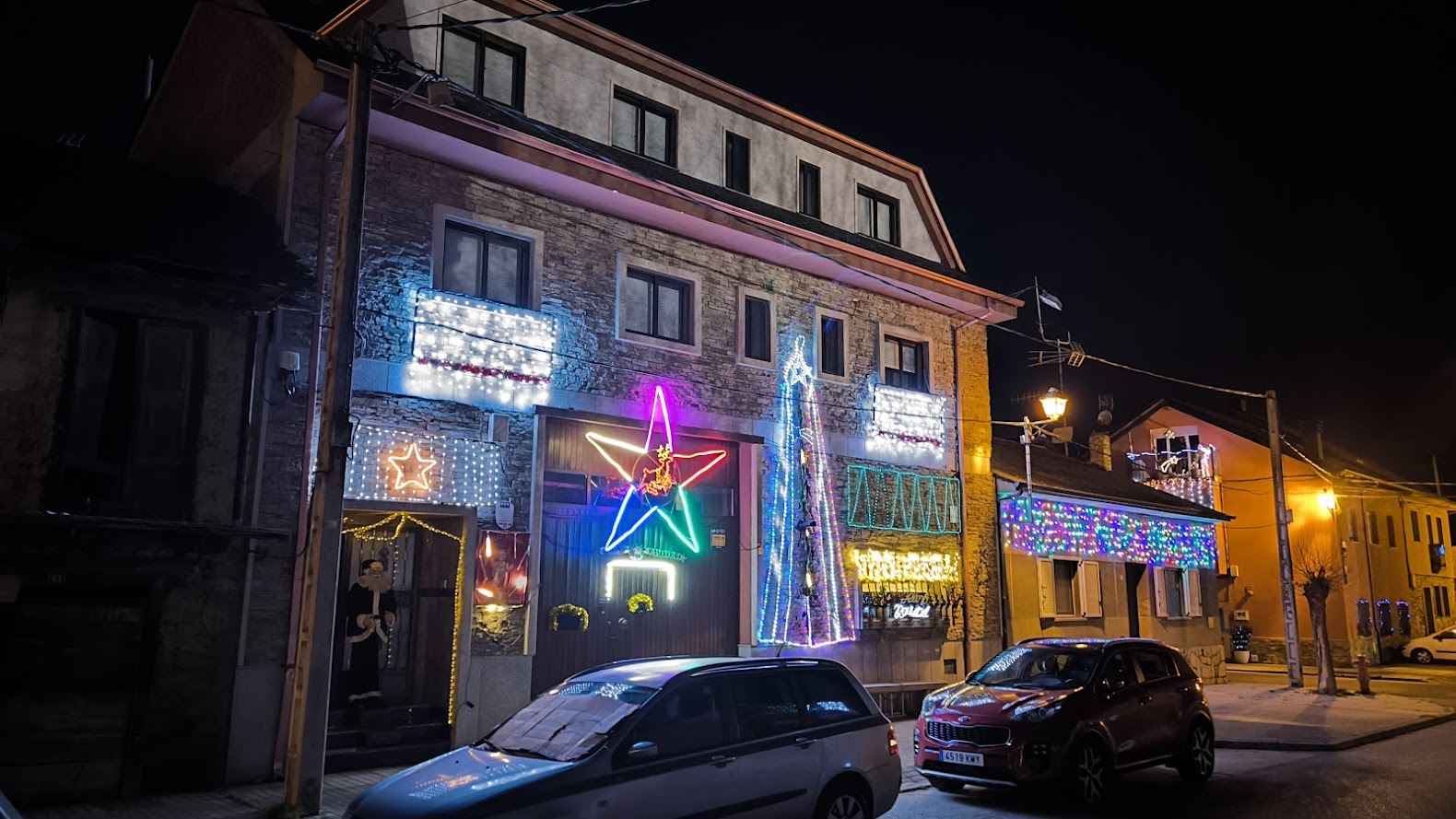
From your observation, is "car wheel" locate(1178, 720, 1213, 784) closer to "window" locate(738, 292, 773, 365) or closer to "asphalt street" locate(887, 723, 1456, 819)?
"asphalt street" locate(887, 723, 1456, 819)

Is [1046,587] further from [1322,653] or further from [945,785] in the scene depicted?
[945,785]

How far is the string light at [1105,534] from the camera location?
66.9 feet

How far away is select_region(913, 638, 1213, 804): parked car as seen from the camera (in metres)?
9.85

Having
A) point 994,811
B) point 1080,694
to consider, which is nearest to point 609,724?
point 994,811

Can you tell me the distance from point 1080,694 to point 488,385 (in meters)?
8.38

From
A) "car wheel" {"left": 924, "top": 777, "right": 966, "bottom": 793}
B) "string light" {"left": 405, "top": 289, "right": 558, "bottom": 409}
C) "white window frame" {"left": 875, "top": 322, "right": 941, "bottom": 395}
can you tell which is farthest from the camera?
"white window frame" {"left": 875, "top": 322, "right": 941, "bottom": 395}

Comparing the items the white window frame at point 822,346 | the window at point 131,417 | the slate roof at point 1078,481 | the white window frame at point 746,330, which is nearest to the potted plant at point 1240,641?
the slate roof at point 1078,481

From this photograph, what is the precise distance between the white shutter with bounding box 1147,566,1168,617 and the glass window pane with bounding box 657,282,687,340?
14976 mm

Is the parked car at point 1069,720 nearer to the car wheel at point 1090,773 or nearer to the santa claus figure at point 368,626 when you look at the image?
the car wheel at point 1090,773

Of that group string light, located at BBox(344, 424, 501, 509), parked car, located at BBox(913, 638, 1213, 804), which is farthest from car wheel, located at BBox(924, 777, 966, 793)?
string light, located at BBox(344, 424, 501, 509)

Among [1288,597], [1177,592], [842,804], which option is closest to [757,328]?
[842,804]

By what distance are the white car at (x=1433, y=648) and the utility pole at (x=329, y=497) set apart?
40.2m

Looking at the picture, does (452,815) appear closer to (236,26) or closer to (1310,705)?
(236,26)

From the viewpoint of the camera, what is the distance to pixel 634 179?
1454 centimetres
